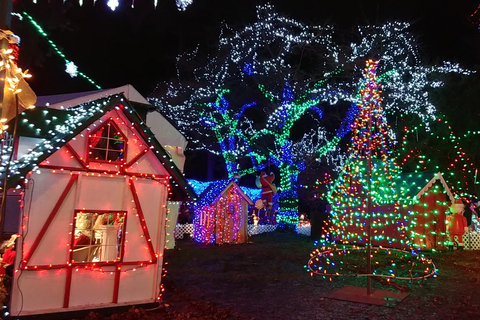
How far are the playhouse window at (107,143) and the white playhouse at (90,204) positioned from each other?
0.07ft

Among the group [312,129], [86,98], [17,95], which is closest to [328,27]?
[312,129]

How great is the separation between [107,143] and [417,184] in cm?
1325

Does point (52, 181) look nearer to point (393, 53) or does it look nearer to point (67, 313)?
point (67, 313)

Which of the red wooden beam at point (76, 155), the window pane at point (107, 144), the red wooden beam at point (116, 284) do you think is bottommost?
the red wooden beam at point (116, 284)

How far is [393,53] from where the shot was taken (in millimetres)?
22453

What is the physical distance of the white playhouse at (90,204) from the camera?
6.52m

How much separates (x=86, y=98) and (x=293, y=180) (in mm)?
15329

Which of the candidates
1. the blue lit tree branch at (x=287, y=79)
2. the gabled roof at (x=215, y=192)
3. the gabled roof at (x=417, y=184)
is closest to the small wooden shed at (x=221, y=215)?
the gabled roof at (x=215, y=192)

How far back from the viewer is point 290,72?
23672 mm

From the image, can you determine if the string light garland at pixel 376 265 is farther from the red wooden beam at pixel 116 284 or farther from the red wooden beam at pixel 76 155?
the red wooden beam at pixel 76 155

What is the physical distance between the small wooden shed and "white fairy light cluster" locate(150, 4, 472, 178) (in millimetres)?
5981

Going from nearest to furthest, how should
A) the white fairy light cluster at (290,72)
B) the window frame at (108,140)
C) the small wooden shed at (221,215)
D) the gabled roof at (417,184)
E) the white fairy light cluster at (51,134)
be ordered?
the white fairy light cluster at (51,134) < the window frame at (108,140) < the gabled roof at (417,184) < the small wooden shed at (221,215) < the white fairy light cluster at (290,72)

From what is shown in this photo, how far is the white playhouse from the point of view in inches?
257

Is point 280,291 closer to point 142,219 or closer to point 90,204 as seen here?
point 142,219
